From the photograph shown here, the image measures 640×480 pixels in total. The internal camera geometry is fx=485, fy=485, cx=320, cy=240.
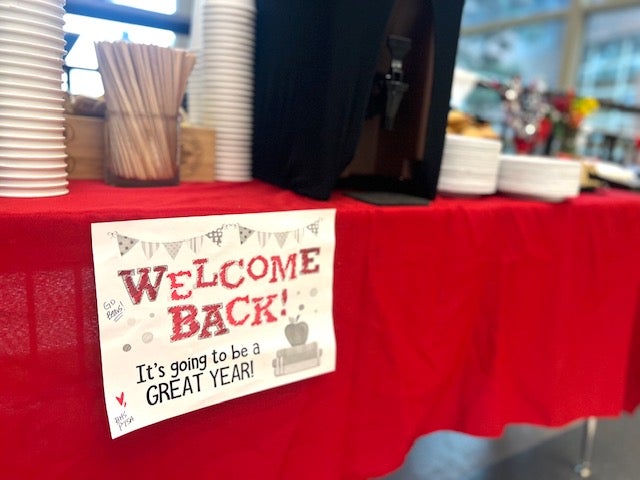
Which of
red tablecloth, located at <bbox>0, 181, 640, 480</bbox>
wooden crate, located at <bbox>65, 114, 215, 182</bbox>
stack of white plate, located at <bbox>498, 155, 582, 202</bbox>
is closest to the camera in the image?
red tablecloth, located at <bbox>0, 181, 640, 480</bbox>

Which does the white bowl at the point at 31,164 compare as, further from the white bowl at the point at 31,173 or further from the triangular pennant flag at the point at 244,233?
the triangular pennant flag at the point at 244,233

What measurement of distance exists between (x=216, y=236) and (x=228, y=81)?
1.19 feet

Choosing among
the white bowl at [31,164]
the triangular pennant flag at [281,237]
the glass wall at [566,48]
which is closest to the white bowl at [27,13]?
the white bowl at [31,164]

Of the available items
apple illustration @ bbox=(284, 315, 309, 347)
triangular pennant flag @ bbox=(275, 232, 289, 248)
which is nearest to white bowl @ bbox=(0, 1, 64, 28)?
triangular pennant flag @ bbox=(275, 232, 289, 248)

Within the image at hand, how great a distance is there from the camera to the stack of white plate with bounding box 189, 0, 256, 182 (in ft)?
2.78

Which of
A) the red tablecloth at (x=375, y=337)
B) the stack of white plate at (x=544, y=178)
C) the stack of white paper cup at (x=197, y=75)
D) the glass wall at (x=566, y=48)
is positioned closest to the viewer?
the red tablecloth at (x=375, y=337)

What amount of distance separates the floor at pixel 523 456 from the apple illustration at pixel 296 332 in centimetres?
83

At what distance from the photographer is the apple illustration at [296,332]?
2.36 ft

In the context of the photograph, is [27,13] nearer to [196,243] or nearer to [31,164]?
[31,164]

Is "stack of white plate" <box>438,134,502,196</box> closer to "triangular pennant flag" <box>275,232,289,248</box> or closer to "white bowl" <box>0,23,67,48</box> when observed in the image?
"triangular pennant flag" <box>275,232,289,248</box>

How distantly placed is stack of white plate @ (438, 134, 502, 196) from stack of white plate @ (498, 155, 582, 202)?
0.10m

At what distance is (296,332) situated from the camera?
28.6 inches

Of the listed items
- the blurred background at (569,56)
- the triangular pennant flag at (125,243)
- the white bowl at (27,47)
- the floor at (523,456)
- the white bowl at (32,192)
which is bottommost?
the floor at (523,456)

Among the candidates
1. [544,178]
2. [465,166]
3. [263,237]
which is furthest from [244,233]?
[544,178]
